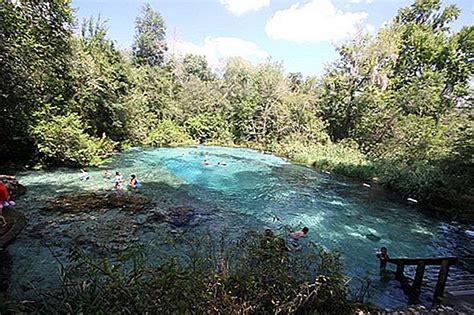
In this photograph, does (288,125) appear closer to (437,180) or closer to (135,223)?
(437,180)

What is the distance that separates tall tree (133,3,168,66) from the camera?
1726 inches

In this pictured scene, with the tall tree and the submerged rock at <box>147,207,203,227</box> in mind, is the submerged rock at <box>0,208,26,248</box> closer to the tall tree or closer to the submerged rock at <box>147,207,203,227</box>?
the submerged rock at <box>147,207,203,227</box>

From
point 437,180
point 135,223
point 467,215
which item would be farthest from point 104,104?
point 467,215

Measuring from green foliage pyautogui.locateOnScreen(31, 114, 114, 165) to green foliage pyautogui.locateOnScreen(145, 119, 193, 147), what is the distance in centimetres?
1275

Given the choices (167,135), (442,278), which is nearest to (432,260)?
(442,278)

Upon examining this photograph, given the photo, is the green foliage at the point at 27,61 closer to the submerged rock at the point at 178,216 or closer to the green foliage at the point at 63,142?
the green foliage at the point at 63,142

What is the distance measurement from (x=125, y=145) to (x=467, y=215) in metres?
23.0

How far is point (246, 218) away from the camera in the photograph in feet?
36.4

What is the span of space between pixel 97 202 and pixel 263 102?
80.1 feet

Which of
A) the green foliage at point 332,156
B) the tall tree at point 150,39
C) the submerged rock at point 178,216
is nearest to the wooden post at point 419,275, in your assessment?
the submerged rock at point 178,216

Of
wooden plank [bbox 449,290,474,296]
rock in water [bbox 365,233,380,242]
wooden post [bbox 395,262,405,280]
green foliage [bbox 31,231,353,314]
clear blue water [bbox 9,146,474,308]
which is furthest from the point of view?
rock in water [bbox 365,233,380,242]

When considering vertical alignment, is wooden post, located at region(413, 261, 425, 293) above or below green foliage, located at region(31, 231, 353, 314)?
below

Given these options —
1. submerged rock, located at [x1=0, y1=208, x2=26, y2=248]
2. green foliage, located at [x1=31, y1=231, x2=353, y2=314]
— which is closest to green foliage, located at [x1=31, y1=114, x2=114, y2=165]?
submerged rock, located at [x1=0, y1=208, x2=26, y2=248]

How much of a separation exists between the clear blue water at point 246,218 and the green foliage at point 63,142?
887mm
